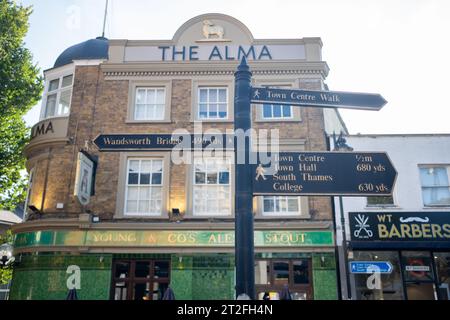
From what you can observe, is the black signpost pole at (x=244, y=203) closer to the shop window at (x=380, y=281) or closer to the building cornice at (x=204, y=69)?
the shop window at (x=380, y=281)

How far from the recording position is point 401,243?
11.6 meters

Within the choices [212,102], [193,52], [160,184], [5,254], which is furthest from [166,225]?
[193,52]

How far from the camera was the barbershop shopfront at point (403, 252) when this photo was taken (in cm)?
1152

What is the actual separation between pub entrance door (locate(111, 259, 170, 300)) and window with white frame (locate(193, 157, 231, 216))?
208 centimetres

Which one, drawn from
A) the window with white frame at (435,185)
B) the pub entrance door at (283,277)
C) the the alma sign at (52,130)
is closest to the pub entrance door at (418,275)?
the window with white frame at (435,185)

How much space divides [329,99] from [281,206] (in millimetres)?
7976

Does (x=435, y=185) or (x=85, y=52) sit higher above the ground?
(x=85, y=52)

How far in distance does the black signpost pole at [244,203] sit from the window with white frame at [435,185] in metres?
10.5

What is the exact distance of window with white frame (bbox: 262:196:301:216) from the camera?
40.3 feet

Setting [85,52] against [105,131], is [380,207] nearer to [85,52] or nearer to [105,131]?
[105,131]

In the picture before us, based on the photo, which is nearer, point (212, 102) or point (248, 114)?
point (248, 114)

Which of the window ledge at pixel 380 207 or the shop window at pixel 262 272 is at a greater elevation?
the window ledge at pixel 380 207
